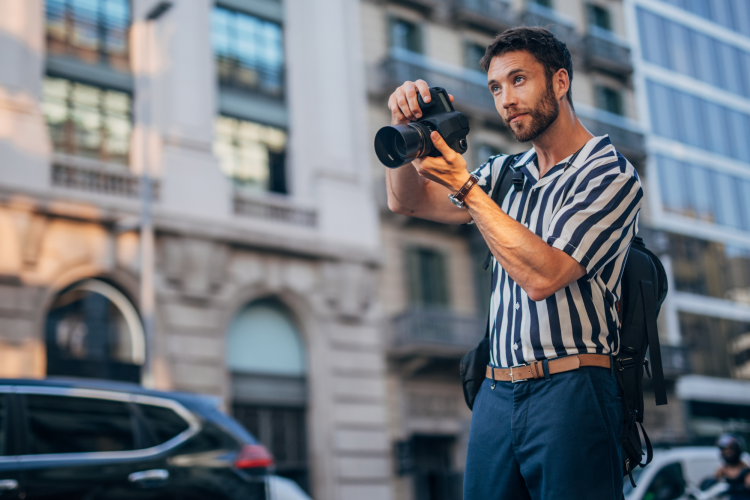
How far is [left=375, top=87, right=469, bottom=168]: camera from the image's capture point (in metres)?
2.44

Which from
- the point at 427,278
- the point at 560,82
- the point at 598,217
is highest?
the point at 427,278

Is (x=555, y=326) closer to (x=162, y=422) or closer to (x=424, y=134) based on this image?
(x=424, y=134)

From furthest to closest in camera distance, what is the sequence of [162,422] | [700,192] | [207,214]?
[700,192]
[207,214]
[162,422]

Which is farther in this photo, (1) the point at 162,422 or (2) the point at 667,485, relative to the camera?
(2) the point at 667,485

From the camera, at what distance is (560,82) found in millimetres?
2697

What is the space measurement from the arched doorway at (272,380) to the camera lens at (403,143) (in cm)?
1578

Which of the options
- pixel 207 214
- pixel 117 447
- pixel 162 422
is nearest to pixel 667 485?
pixel 162 422

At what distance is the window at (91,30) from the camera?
17094 mm

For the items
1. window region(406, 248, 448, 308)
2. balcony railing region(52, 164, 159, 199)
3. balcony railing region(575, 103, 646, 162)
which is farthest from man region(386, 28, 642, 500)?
balcony railing region(575, 103, 646, 162)

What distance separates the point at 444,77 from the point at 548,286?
22021 mm

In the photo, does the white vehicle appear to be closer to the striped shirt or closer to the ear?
the striped shirt

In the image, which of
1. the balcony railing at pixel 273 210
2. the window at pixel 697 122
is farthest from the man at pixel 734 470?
the window at pixel 697 122

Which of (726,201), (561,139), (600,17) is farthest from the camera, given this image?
(726,201)

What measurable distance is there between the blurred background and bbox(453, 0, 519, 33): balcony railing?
84 millimetres
